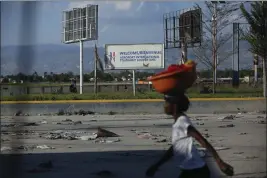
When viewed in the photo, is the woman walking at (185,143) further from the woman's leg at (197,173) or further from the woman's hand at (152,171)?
the woman's hand at (152,171)

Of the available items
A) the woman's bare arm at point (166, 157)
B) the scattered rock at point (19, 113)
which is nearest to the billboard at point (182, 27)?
the woman's bare arm at point (166, 157)

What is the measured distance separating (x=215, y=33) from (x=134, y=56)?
890 mm

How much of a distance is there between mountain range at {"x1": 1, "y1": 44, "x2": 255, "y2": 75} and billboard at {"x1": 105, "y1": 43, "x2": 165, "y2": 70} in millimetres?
80

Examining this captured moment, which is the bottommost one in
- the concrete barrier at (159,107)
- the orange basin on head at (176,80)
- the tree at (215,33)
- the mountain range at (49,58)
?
the concrete barrier at (159,107)

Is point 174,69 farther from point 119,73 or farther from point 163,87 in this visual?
point 119,73

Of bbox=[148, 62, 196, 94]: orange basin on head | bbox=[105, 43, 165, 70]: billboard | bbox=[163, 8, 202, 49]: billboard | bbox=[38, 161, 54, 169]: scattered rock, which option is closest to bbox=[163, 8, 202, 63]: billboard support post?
bbox=[163, 8, 202, 49]: billboard

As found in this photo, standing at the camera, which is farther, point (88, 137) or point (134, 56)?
point (88, 137)

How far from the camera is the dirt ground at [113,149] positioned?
5668mm

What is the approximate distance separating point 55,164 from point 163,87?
2.90 m

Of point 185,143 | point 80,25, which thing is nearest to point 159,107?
point 80,25

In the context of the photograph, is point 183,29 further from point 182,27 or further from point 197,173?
point 197,173

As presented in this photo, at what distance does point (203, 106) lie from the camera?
21.8ft

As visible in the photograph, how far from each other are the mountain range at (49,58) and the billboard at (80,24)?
93mm

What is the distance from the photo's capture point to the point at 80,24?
492cm
